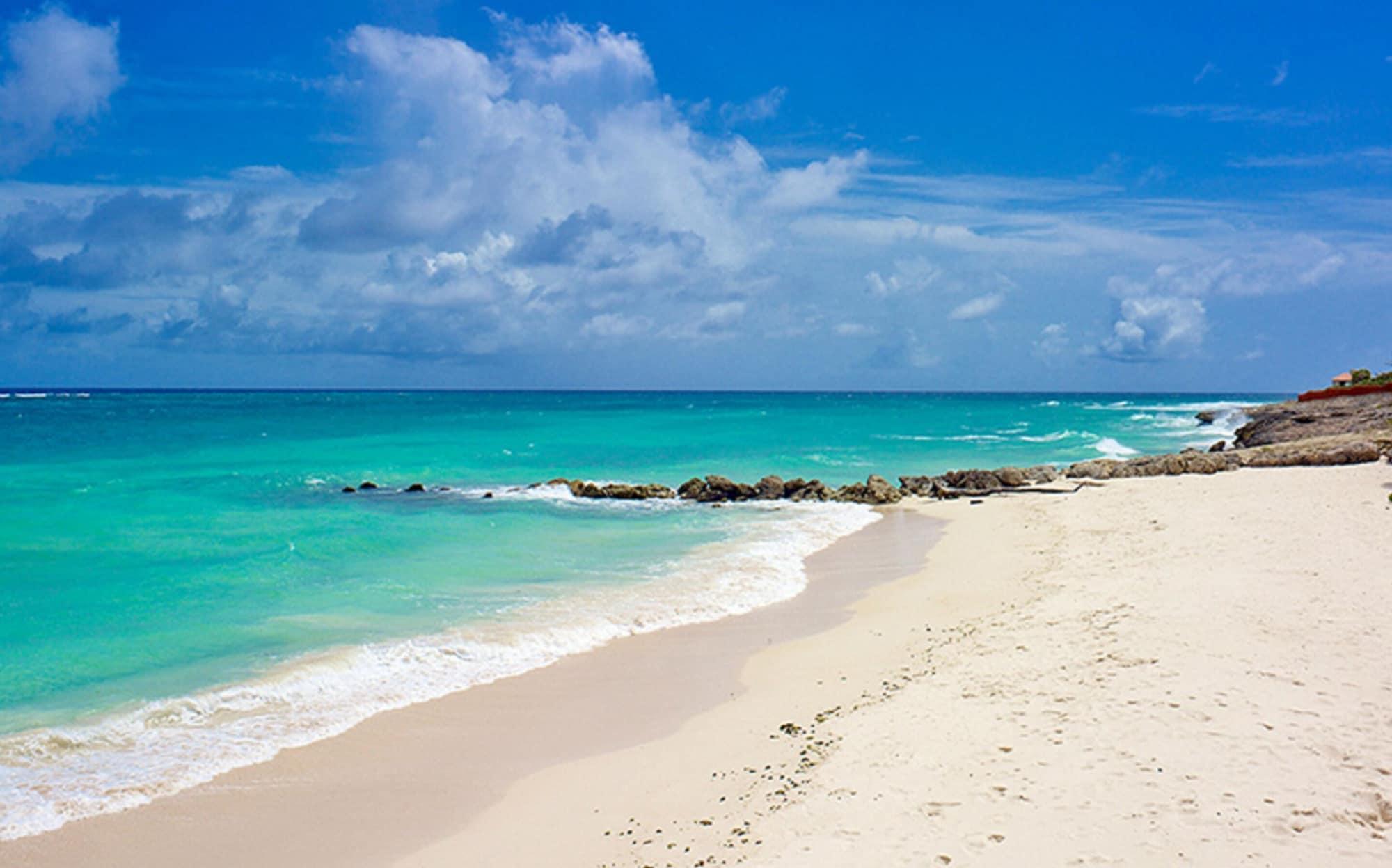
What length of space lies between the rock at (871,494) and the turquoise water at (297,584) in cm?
111

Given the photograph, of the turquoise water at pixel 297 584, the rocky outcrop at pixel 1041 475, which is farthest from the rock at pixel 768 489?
the rocky outcrop at pixel 1041 475

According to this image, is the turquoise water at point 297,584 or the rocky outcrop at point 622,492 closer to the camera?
the turquoise water at point 297,584

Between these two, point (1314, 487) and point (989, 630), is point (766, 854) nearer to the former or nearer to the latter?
point (989, 630)

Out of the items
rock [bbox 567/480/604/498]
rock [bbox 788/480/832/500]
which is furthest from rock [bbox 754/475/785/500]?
rock [bbox 567/480/604/498]

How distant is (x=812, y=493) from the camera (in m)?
25.1

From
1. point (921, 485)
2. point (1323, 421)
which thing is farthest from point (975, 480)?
point (1323, 421)

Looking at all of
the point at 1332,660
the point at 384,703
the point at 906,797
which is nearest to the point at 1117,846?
the point at 906,797

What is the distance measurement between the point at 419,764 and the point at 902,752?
3.99 metres

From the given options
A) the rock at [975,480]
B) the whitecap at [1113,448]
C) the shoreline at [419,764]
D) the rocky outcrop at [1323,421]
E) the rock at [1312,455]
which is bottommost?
the shoreline at [419,764]

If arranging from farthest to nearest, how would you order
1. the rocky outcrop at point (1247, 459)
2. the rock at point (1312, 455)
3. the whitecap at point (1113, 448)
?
the whitecap at point (1113, 448), the rocky outcrop at point (1247, 459), the rock at point (1312, 455)

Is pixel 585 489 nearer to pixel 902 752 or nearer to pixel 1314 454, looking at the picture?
pixel 1314 454

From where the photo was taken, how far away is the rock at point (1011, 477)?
991 inches

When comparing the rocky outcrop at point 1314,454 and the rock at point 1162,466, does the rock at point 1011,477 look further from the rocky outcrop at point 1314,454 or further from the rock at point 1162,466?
the rocky outcrop at point 1314,454

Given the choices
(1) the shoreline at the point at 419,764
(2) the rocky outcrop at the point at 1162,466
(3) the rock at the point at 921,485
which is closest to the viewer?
(1) the shoreline at the point at 419,764
